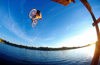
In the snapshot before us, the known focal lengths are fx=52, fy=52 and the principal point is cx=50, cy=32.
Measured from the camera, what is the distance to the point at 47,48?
173750 millimetres

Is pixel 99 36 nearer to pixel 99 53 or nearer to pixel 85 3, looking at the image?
pixel 99 53

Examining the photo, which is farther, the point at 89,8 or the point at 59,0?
the point at 59,0

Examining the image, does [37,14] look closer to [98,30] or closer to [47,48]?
[98,30]

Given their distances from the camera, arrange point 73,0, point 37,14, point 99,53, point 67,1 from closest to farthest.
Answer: point 99,53
point 67,1
point 73,0
point 37,14

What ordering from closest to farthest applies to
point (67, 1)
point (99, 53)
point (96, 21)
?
point (99, 53) → point (96, 21) → point (67, 1)

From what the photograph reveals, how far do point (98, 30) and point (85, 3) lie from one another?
1.44 meters

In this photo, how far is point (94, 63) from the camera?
7.57 feet

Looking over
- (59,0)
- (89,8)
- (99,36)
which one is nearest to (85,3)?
(89,8)

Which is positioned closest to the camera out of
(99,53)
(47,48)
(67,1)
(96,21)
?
(99,53)

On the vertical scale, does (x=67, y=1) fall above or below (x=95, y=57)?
above

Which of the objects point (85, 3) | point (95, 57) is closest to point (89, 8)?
point (85, 3)

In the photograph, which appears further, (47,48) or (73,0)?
(47,48)

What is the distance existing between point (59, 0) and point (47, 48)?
180m

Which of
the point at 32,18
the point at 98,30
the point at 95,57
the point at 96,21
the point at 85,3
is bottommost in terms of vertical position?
the point at 95,57
